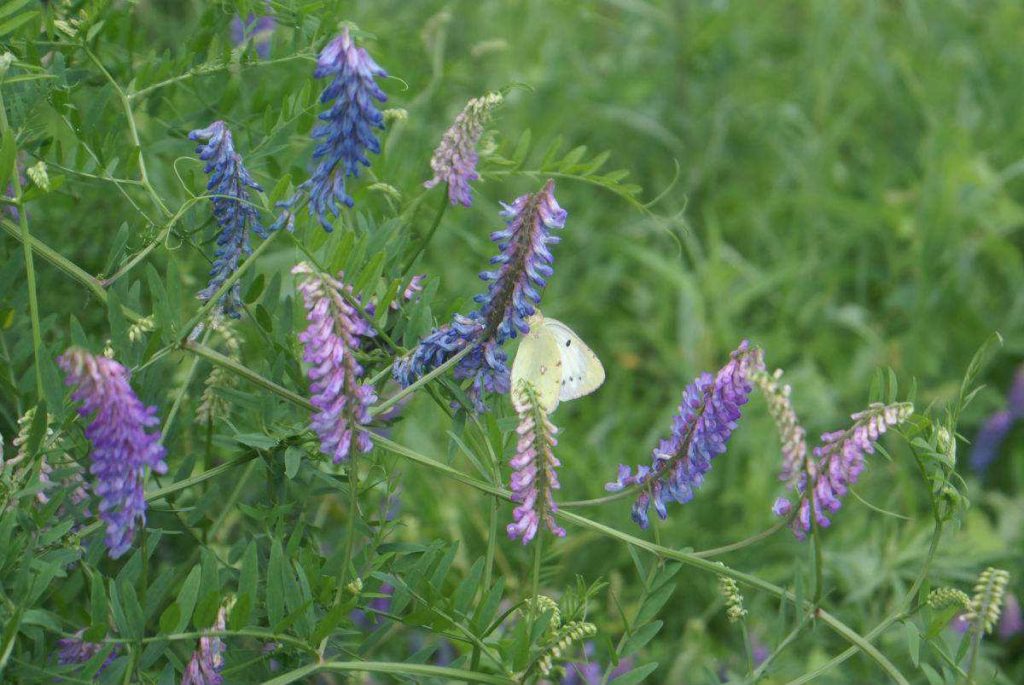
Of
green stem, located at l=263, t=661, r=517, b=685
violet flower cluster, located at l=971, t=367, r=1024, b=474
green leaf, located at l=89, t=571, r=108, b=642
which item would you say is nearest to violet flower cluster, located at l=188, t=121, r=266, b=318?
green leaf, located at l=89, t=571, r=108, b=642

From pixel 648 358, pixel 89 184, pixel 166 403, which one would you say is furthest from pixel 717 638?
pixel 89 184

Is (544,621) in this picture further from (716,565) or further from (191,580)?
(191,580)

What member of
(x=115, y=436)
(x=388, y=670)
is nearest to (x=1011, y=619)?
(x=388, y=670)

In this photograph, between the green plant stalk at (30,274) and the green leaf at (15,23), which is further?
the green leaf at (15,23)

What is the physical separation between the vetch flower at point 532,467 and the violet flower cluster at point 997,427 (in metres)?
2.34

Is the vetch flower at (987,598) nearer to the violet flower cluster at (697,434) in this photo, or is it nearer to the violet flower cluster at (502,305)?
the violet flower cluster at (697,434)

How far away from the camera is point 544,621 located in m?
1.55

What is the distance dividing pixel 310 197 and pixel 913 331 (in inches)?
103

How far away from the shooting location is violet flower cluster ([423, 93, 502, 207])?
5.31 feet

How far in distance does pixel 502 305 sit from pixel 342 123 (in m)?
0.30

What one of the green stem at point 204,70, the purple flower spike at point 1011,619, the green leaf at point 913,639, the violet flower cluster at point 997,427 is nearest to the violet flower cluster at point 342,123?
the green stem at point 204,70

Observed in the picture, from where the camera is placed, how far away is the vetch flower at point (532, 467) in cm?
145

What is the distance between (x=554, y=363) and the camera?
178cm

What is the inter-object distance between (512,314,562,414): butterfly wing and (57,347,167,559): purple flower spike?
0.54 metres
